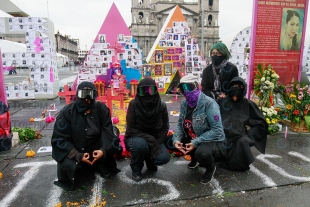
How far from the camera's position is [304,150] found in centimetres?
443

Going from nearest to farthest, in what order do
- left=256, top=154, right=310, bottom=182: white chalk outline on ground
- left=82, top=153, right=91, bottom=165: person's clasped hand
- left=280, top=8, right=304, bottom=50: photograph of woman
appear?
left=82, top=153, right=91, bottom=165: person's clasped hand → left=256, top=154, right=310, bottom=182: white chalk outline on ground → left=280, top=8, right=304, bottom=50: photograph of woman

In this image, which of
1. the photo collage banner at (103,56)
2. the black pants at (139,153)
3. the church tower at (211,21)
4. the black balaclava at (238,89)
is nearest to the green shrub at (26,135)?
the black pants at (139,153)

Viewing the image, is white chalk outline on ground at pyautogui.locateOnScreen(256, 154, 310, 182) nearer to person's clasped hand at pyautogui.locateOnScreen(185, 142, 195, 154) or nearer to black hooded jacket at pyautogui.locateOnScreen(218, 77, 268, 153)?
black hooded jacket at pyautogui.locateOnScreen(218, 77, 268, 153)

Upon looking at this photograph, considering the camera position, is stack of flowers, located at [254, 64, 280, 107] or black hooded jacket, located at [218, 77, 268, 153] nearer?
black hooded jacket, located at [218, 77, 268, 153]

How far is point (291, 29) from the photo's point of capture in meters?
6.44

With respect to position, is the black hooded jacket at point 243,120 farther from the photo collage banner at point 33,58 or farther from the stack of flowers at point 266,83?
the photo collage banner at point 33,58

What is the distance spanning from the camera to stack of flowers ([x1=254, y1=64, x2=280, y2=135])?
5371mm

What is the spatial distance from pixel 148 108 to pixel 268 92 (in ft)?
11.5

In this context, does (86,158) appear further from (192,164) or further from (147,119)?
(192,164)

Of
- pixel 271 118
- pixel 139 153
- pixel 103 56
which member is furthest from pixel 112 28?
pixel 139 153

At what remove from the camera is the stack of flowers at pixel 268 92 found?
5.37 meters

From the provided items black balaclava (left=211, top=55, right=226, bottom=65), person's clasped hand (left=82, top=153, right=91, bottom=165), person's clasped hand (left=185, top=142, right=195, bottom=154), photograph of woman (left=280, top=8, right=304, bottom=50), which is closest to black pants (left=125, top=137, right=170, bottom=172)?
person's clasped hand (left=185, top=142, right=195, bottom=154)

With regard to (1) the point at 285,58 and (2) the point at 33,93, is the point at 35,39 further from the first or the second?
(1) the point at 285,58

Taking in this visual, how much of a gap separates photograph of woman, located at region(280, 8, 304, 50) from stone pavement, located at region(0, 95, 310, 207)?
3373 mm
